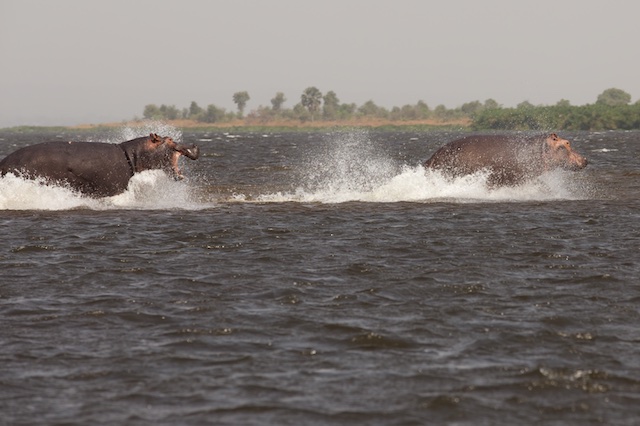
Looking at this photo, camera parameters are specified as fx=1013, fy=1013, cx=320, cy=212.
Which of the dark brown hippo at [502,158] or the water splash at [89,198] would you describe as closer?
the water splash at [89,198]

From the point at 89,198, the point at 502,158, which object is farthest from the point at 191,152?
the point at 502,158

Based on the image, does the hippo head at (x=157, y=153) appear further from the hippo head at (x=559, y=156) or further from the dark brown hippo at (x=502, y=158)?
the hippo head at (x=559, y=156)

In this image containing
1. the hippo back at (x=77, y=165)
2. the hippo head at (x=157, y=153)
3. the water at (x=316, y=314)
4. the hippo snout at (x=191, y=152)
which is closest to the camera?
the water at (x=316, y=314)

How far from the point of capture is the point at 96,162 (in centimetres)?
2366

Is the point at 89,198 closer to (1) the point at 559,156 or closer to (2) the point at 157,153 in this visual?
(2) the point at 157,153

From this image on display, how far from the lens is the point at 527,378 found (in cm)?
987

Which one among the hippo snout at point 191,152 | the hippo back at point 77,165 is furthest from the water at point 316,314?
the hippo snout at point 191,152

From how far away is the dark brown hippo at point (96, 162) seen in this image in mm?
23234

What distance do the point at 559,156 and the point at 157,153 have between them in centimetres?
1067

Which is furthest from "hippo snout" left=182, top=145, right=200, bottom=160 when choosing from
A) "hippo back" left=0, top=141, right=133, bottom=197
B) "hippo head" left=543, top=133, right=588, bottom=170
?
"hippo head" left=543, top=133, right=588, bottom=170

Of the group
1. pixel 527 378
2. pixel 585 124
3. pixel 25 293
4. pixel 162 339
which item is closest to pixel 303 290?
pixel 162 339

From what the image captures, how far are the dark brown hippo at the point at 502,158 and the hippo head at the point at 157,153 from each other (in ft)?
21.8

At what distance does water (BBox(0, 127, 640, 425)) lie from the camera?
9.27 metres

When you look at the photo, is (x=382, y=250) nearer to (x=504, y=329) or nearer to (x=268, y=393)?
(x=504, y=329)
